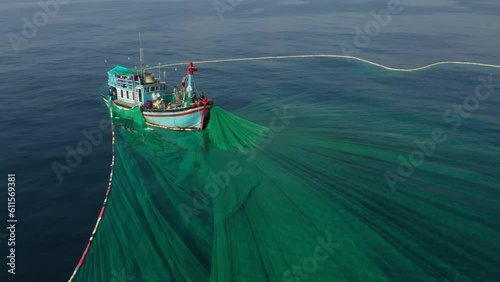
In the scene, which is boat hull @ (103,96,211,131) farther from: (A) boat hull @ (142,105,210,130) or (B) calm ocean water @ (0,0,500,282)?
(B) calm ocean water @ (0,0,500,282)

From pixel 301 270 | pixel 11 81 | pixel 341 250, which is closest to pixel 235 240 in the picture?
pixel 301 270

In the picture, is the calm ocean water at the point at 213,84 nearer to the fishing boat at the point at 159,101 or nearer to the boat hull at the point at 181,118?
the fishing boat at the point at 159,101

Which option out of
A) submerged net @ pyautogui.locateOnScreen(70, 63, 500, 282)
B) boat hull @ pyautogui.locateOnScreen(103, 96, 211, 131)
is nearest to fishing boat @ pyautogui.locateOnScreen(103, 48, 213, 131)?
boat hull @ pyautogui.locateOnScreen(103, 96, 211, 131)

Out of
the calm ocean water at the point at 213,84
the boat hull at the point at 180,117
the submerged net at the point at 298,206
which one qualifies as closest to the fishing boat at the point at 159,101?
the boat hull at the point at 180,117

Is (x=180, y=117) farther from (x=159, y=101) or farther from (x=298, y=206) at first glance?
(x=298, y=206)

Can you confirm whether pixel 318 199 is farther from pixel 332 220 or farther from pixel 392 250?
pixel 392 250
